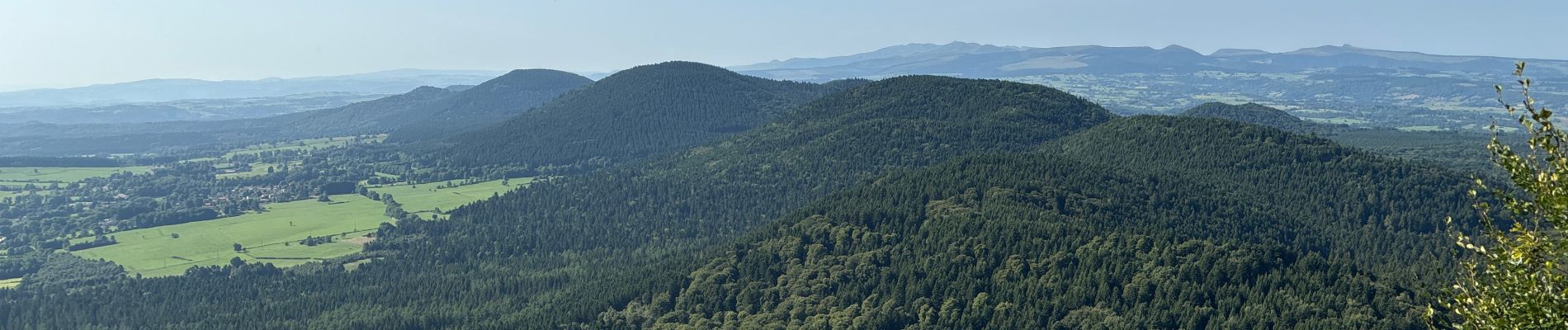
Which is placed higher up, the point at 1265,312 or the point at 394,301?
the point at 1265,312

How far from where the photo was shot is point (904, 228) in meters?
170

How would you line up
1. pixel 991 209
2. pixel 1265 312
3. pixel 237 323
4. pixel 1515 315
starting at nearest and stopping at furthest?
pixel 1515 315 → pixel 1265 312 → pixel 991 209 → pixel 237 323

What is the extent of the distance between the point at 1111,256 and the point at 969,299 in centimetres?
1910

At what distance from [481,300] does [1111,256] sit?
112 meters

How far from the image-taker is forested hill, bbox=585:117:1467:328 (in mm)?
122875

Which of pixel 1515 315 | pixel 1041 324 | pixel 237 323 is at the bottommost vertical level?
pixel 237 323

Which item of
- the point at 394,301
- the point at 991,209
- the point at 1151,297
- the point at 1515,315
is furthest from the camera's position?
the point at 394,301

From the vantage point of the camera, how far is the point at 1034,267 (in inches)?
5694

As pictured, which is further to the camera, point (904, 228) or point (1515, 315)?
point (904, 228)

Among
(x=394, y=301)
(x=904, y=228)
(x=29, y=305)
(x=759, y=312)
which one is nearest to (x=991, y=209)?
(x=904, y=228)

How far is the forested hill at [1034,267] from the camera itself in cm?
12288

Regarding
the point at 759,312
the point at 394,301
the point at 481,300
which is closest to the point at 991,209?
the point at 759,312

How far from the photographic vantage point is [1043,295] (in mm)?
136750

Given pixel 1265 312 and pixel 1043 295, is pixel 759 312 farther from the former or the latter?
pixel 1265 312
